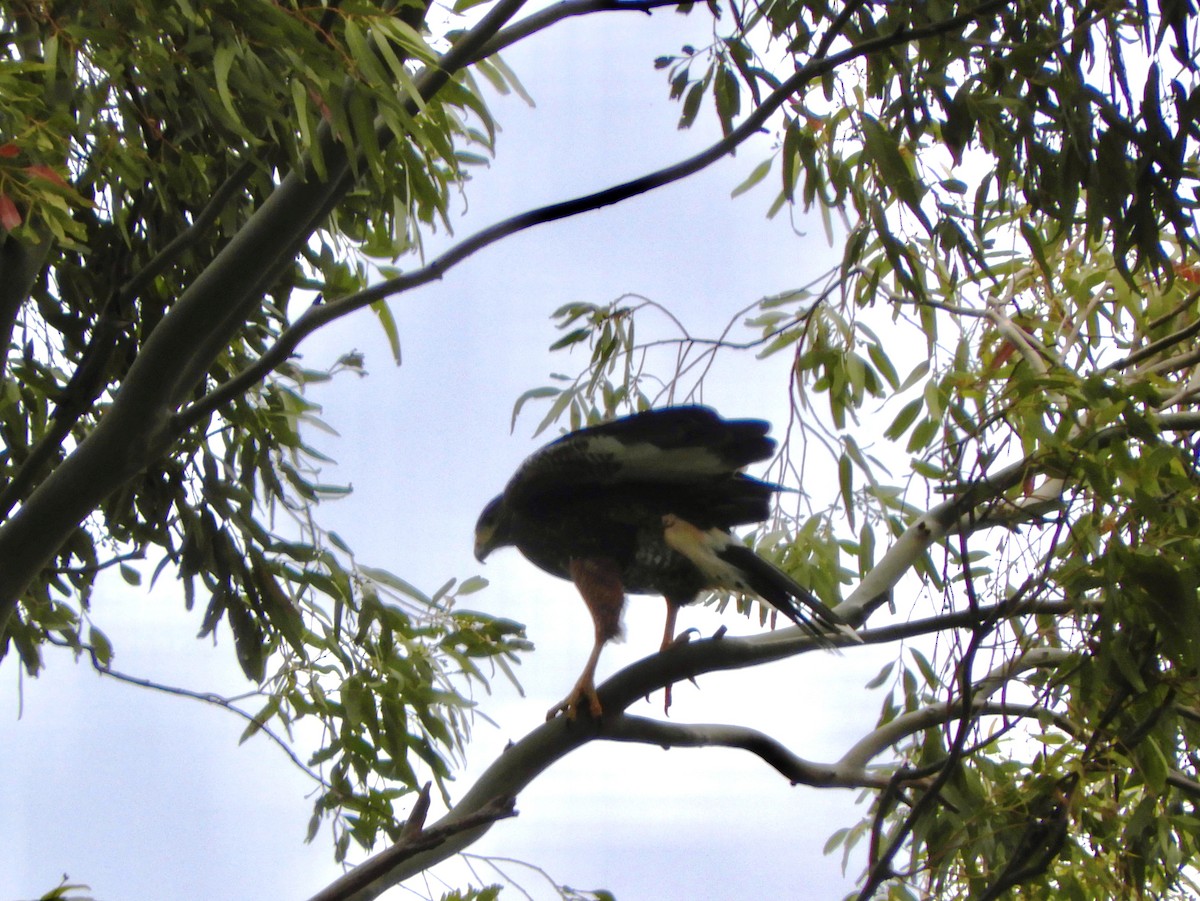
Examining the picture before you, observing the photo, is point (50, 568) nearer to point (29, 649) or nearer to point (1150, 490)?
point (29, 649)

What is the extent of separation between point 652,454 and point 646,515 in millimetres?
237

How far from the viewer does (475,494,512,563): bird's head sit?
8.04 feet

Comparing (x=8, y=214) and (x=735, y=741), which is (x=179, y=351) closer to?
(x=8, y=214)

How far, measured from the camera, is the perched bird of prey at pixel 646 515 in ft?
6.31

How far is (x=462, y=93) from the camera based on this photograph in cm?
202

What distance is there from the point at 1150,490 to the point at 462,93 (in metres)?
1.30

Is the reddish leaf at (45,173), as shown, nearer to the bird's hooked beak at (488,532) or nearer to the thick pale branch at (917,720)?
the bird's hooked beak at (488,532)

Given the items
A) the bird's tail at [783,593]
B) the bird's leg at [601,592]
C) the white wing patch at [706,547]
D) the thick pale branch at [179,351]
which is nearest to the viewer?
the thick pale branch at [179,351]

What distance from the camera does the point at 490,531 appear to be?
248 cm

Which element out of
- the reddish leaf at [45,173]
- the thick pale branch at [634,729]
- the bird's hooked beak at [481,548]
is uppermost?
the bird's hooked beak at [481,548]

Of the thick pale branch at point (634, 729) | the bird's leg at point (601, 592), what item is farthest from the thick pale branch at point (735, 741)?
the bird's leg at point (601, 592)

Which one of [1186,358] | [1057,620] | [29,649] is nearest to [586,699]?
[1057,620]

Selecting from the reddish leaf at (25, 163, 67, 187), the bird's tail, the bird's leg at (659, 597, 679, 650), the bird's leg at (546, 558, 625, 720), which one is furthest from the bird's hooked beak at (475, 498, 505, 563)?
the reddish leaf at (25, 163, 67, 187)

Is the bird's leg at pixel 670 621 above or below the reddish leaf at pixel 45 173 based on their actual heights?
above
